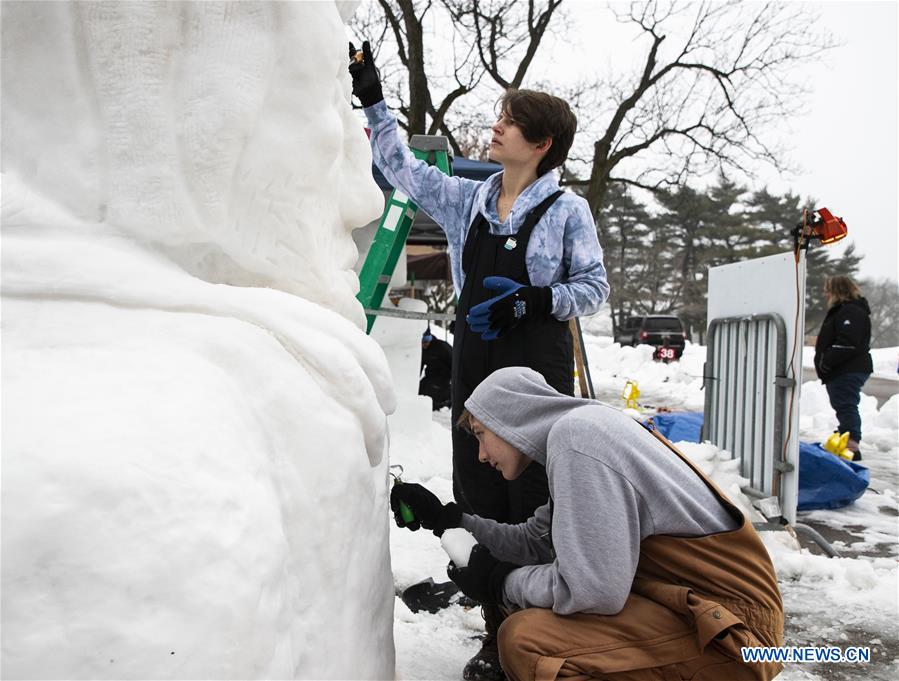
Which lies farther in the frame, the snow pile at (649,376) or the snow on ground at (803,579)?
the snow pile at (649,376)

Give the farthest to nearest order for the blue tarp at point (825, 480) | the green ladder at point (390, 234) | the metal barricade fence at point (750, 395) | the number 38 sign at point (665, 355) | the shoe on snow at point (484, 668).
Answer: the number 38 sign at point (665, 355)
the blue tarp at point (825, 480)
the green ladder at point (390, 234)
the metal barricade fence at point (750, 395)
the shoe on snow at point (484, 668)

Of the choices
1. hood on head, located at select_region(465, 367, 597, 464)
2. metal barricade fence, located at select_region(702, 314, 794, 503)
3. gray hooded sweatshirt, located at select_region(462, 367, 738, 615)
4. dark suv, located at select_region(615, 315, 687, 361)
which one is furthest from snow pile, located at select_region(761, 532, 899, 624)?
dark suv, located at select_region(615, 315, 687, 361)

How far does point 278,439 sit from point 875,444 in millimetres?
7278

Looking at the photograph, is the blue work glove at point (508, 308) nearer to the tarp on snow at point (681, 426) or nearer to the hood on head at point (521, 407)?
the hood on head at point (521, 407)

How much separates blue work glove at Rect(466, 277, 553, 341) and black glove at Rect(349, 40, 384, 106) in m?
0.65

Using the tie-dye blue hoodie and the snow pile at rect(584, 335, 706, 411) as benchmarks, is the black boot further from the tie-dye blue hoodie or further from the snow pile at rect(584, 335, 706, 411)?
the snow pile at rect(584, 335, 706, 411)

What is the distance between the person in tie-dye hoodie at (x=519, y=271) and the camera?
86.3 inches

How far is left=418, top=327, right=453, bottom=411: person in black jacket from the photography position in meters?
7.72

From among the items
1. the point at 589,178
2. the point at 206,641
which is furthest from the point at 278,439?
the point at 589,178

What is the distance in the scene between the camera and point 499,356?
7.42ft

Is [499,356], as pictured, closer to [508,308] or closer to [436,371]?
[508,308]

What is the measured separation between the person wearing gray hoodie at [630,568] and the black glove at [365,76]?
101cm

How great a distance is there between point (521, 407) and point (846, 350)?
484 centimetres

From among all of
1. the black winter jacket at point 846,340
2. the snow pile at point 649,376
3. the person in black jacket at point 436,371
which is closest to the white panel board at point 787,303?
the black winter jacket at point 846,340
